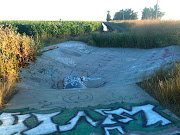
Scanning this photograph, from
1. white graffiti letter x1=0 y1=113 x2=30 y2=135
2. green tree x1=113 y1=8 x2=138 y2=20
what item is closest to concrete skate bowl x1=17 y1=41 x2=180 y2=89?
white graffiti letter x1=0 y1=113 x2=30 y2=135

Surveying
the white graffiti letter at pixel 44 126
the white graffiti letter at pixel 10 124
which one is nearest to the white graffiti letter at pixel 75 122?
the white graffiti letter at pixel 44 126

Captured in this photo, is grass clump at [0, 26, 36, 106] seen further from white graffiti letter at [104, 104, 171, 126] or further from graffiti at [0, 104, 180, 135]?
white graffiti letter at [104, 104, 171, 126]

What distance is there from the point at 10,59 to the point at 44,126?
10.8ft

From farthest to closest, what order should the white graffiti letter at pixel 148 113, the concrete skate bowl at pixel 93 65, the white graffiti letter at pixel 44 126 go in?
the concrete skate bowl at pixel 93 65, the white graffiti letter at pixel 148 113, the white graffiti letter at pixel 44 126

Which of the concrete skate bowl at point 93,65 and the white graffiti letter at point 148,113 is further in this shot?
the concrete skate bowl at point 93,65

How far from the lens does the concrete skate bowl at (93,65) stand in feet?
22.1

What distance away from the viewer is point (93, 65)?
996 centimetres

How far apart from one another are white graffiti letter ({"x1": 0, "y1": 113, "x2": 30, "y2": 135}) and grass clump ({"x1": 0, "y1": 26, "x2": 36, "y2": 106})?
706 millimetres

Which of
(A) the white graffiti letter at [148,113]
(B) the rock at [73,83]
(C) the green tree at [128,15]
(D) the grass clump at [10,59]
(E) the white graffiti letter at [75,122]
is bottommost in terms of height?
(B) the rock at [73,83]

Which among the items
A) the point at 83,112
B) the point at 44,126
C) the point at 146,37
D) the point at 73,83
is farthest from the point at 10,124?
the point at 146,37

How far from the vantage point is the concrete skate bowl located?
675cm

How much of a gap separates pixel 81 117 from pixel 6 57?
12.3 feet

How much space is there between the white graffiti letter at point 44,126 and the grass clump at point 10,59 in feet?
4.57

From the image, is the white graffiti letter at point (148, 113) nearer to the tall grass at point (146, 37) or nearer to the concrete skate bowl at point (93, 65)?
the concrete skate bowl at point (93, 65)
